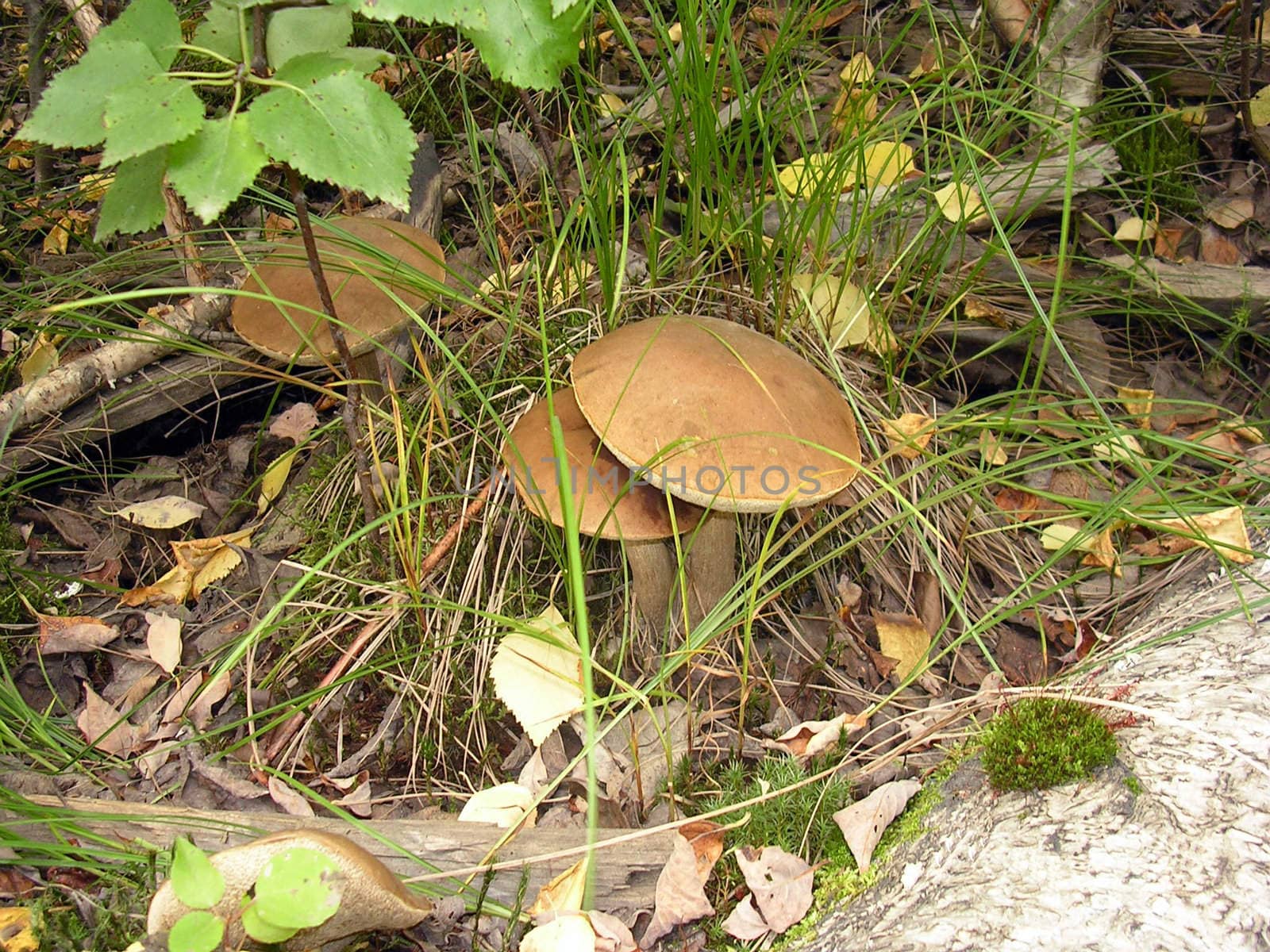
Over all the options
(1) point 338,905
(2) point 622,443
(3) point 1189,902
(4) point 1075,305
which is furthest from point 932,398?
(1) point 338,905

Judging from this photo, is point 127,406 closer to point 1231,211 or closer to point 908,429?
point 908,429

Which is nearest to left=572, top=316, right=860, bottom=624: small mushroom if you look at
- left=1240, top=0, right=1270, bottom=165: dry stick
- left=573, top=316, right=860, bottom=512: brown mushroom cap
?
left=573, top=316, right=860, bottom=512: brown mushroom cap

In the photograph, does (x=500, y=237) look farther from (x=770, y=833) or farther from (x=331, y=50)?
(x=770, y=833)

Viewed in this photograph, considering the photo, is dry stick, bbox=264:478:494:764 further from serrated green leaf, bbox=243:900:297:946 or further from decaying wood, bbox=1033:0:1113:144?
decaying wood, bbox=1033:0:1113:144

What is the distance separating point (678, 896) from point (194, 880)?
797mm

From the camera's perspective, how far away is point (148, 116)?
1232 mm

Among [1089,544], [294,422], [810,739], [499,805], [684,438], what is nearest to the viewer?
[684,438]

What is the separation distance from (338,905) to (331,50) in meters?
1.25

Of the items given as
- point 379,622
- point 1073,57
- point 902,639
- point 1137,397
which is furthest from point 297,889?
point 1073,57

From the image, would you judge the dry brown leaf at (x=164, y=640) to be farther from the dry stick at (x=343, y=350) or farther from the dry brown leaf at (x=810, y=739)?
the dry brown leaf at (x=810, y=739)

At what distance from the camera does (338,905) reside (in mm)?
1156

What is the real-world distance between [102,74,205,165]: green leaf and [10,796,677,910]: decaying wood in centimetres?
109

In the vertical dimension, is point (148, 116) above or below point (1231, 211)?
above

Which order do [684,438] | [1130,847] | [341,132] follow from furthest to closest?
1. [684,438]
2. [341,132]
3. [1130,847]
